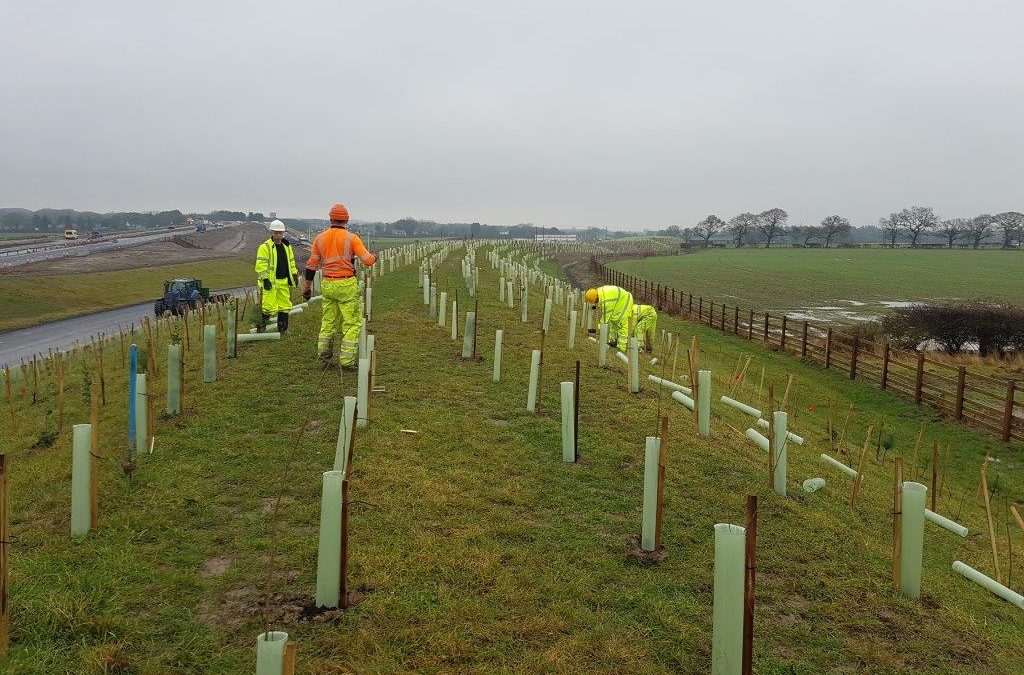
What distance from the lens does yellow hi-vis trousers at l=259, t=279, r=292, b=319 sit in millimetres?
11820

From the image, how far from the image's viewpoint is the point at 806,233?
468ft

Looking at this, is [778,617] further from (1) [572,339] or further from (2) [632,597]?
(1) [572,339]

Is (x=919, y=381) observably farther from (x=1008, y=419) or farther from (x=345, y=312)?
(x=345, y=312)

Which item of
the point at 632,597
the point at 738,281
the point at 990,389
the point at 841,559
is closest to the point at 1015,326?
the point at 990,389

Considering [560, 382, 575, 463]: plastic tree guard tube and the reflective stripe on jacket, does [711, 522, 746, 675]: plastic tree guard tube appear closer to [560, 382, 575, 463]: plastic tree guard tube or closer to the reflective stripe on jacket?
[560, 382, 575, 463]: plastic tree guard tube

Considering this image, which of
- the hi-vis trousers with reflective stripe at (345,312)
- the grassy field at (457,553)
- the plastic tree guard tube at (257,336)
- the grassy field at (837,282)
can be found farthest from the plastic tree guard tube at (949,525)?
the grassy field at (837,282)

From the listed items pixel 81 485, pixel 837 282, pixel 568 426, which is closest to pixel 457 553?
pixel 568 426

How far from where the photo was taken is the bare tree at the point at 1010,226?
398 feet

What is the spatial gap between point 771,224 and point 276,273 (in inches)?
5962

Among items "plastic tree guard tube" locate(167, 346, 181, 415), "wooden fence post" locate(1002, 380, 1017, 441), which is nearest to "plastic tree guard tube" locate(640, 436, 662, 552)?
"plastic tree guard tube" locate(167, 346, 181, 415)

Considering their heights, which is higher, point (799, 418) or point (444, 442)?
point (444, 442)

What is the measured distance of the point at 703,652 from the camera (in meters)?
3.88

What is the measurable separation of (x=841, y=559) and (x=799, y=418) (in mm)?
8439

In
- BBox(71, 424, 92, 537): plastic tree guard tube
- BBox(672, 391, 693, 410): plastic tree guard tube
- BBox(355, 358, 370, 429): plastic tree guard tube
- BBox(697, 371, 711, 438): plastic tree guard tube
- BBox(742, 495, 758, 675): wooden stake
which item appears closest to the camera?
BBox(742, 495, 758, 675): wooden stake
